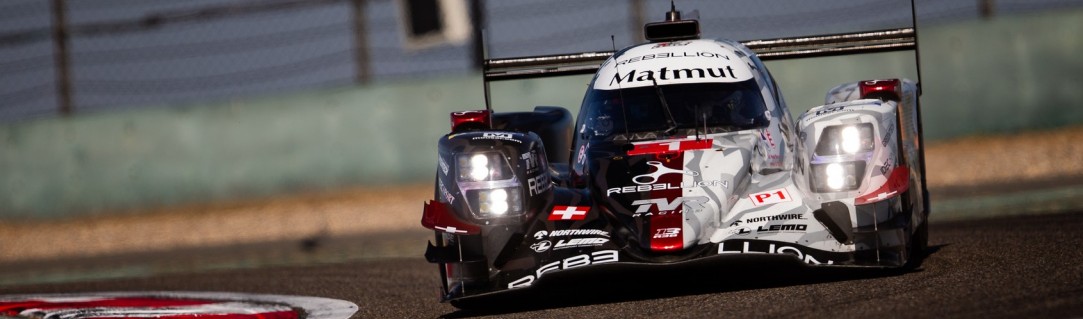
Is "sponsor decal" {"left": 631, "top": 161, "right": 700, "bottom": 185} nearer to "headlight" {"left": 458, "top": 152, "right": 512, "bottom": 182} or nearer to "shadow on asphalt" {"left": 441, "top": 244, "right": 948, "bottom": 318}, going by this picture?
"shadow on asphalt" {"left": 441, "top": 244, "right": 948, "bottom": 318}

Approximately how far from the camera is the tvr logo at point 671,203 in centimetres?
746

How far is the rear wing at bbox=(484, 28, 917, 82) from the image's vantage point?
9891mm

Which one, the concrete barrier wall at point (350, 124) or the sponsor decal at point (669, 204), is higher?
the concrete barrier wall at point (350, 124)

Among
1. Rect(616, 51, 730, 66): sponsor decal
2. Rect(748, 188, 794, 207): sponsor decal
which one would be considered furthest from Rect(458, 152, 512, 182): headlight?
Rect(616, 51, 730, 66): sponsor decal

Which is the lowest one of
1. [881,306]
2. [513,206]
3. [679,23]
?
[881,306]

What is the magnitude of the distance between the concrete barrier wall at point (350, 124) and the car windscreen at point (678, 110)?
521 centimetres

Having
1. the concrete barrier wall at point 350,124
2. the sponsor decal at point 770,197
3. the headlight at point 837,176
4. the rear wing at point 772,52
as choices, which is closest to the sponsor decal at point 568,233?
the sponsor decal at point 770,197

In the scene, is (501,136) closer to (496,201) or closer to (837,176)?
(496,201)

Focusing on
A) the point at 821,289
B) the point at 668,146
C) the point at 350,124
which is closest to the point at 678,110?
the point at 668,146

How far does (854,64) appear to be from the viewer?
46.9 feet

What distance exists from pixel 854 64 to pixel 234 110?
5.76m

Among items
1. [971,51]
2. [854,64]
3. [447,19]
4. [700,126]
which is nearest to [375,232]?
[447,19]

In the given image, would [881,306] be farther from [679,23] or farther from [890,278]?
[679,23]

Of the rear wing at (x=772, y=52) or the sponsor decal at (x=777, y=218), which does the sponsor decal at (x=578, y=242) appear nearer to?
the sponsor decal at (x=777, y=218)
